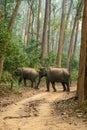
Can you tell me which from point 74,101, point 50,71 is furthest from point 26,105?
point 50,71

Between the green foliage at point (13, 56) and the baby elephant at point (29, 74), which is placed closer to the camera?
the green foliage at point (13, 56)

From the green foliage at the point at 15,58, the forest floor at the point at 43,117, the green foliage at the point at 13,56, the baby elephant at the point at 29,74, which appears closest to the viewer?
the forest floor at the point at 43,117

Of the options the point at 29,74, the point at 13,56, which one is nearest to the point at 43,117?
the point at 13,56

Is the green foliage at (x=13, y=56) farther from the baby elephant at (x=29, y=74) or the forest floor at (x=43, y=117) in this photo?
the forest floor at (x=43, y=117)

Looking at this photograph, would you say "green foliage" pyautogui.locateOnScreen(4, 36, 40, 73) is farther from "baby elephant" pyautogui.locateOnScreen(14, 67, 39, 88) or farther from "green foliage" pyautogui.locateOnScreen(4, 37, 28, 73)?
"baby elephant" pyautogui.locateOnScreen(14, 67, 39, 88)

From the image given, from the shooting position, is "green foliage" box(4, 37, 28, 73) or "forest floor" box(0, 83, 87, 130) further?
"green foliage" box(4, 37, 28, 73)

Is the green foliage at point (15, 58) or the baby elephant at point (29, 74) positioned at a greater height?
the green foliage at point (15, 58)

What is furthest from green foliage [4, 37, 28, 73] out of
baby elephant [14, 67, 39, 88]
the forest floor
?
the forest floor

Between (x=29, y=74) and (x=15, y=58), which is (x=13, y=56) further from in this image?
(x=29, y=74)

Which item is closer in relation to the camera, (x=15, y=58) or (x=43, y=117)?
(x=43, y=117)

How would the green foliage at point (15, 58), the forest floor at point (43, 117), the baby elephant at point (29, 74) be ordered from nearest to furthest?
the forest floor at point (43, 117) < the green foliage at point (15, 58) < the baby elephant at point (29, 74)

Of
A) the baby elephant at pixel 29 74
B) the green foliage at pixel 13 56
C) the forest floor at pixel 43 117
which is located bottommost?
the baby elephant at pixel 29 74

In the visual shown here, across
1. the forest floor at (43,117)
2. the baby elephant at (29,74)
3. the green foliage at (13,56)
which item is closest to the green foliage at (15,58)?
the green foliage at (13,56)

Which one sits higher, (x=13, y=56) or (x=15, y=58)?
(x=13, y=56)
